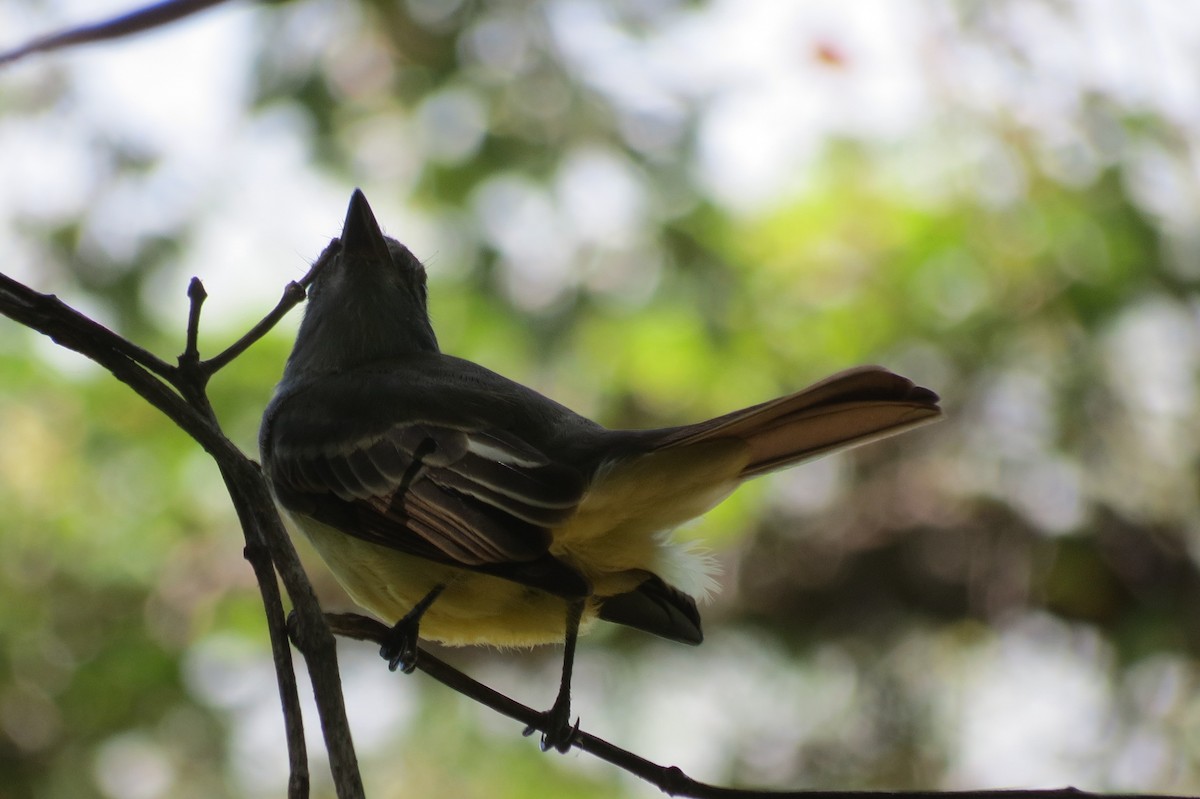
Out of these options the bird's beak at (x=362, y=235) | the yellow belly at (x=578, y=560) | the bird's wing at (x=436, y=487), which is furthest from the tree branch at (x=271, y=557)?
the bird's beak at (x=362, y=235)

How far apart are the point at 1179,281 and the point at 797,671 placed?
8.34 feet

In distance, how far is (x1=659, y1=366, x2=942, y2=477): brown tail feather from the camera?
2.21 meters

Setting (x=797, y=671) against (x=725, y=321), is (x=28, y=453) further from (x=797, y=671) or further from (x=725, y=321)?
(x=797, y=671)

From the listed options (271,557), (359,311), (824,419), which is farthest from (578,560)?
(359,311)

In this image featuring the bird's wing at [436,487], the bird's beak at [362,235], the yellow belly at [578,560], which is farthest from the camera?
the bird's beak at [362,235]

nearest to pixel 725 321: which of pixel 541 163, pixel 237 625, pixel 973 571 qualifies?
pixel 541 163

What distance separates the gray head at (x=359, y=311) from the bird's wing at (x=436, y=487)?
0.55 m

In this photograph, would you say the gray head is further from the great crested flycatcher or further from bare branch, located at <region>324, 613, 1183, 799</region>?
bare branch, located at <region>324, 613, 1183, 799</region>

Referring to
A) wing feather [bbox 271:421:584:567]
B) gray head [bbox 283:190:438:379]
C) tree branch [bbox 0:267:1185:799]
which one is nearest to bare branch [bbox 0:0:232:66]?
tree branch [bbox 0:267:1185:799]

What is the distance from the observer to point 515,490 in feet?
8.58

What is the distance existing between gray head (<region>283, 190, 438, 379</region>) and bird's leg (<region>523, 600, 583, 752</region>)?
1.22 metres

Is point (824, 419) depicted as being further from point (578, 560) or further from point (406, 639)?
point (406, 639)

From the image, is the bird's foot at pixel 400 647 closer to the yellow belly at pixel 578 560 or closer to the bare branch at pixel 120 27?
the yellow belly at pixel 578 560

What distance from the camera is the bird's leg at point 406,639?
2.55m
